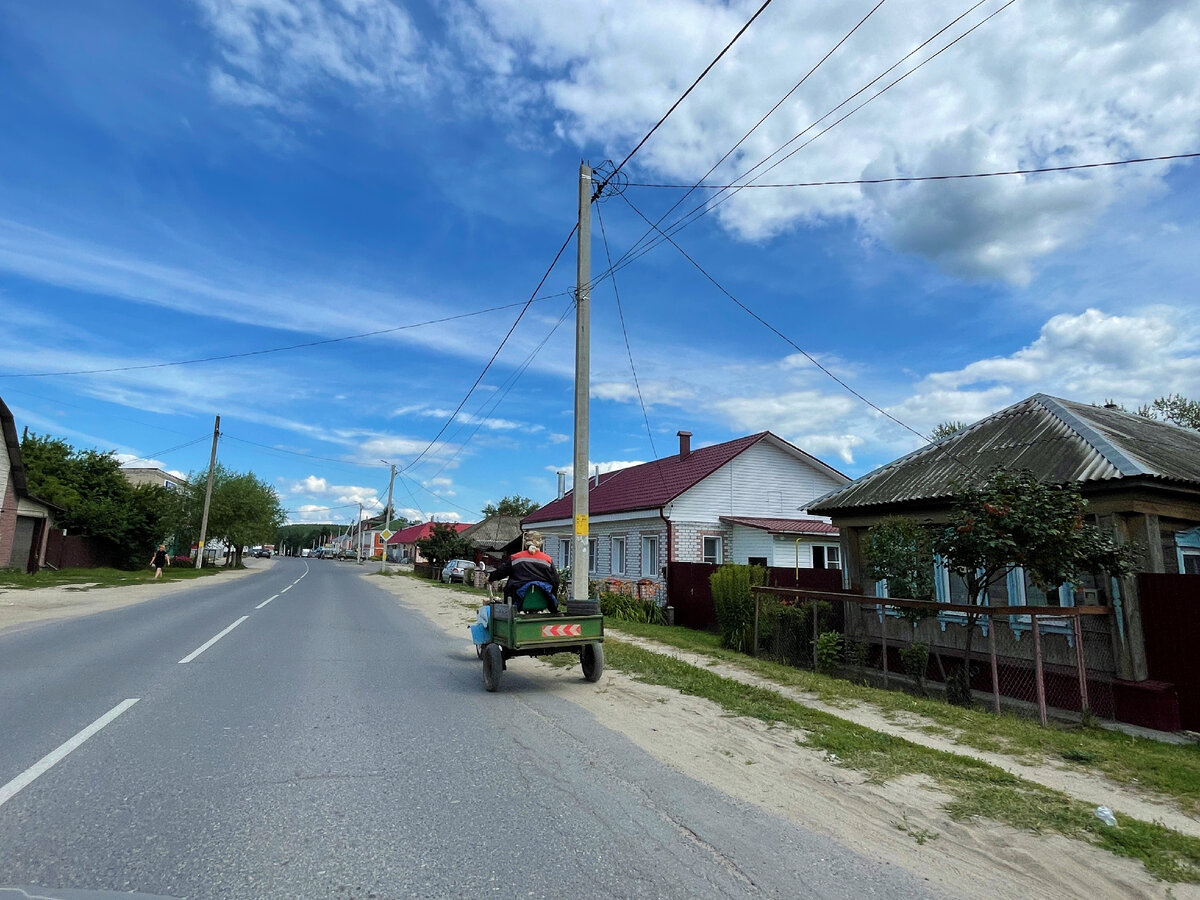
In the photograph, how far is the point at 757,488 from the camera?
937 inches

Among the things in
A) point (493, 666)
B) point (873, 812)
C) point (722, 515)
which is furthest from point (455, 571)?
point (873, 812)

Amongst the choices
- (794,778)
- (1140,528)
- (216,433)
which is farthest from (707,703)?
(216,433)

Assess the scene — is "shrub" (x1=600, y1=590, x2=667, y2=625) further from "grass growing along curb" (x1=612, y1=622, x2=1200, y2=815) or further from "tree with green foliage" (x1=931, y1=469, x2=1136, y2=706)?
"tree with green foliage" (x1=931, y1=469, x2=1136, y2=706)

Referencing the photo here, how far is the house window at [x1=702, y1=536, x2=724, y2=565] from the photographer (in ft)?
73.8

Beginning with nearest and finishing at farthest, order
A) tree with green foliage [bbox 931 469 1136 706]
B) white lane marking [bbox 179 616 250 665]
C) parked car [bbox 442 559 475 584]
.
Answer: tree with green foliage [bbox 931 469 1136 706]
white lane marking [bbox 179 616 250 665]
parked car [bbox 442 559 475 584]

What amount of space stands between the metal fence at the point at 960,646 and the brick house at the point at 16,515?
3153 cm

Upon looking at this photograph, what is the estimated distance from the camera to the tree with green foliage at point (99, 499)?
118 feet

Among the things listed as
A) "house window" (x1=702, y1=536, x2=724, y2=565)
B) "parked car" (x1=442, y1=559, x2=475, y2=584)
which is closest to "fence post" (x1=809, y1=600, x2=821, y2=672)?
"house window" (x1=702, y1=536, x2=724, y2=565)

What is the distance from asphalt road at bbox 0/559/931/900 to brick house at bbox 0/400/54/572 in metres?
26.8

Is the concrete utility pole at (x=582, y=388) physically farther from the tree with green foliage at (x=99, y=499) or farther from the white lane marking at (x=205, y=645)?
the tree with green foliage at (x=99, y=499)

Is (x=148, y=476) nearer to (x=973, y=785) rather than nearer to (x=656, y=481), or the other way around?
(x=656, y=481)

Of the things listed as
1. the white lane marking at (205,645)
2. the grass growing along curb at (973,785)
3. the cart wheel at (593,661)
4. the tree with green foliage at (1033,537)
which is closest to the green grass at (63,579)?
the white lane marking at (205,645)

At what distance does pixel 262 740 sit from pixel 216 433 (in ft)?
148

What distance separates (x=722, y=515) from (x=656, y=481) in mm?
3847
